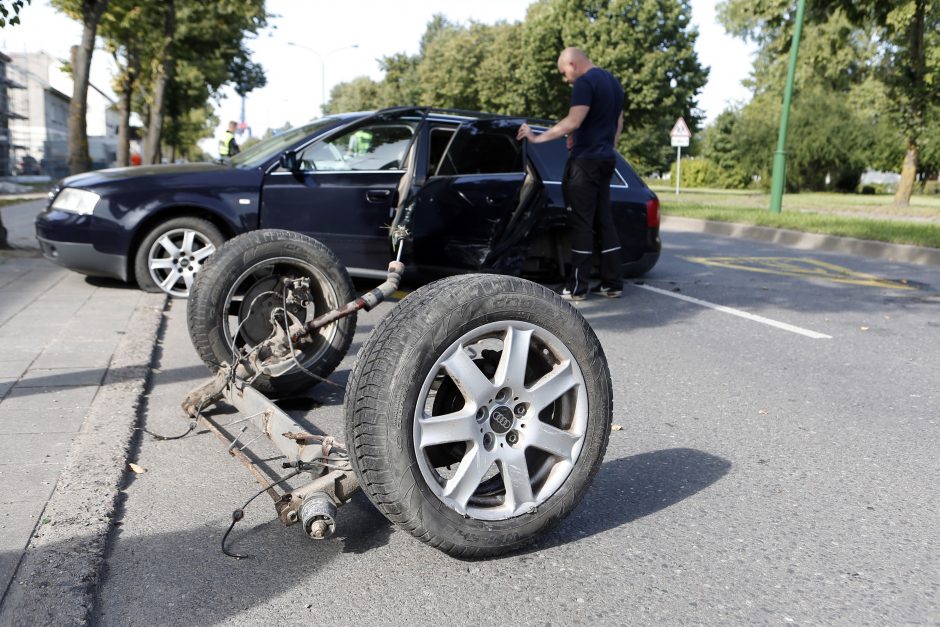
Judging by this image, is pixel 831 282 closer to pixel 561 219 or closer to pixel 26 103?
pixel 561 219

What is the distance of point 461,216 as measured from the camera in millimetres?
7258

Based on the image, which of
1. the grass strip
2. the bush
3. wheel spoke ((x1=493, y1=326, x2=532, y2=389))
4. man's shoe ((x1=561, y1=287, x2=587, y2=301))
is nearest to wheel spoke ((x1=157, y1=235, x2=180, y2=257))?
man's shoe ((x1=561, y1=287, x2=587, y2=301))

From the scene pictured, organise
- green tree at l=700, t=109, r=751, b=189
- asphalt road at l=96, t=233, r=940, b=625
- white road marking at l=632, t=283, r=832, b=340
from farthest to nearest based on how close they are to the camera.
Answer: green tree at l=700, t=109, r=751, b=189, white road marking at l=632, t=283, r=832, b=340, asphalt road at l=96, t=233, r=940, b=625

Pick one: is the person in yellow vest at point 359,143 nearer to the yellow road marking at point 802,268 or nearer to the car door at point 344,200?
the car door at point 344,200

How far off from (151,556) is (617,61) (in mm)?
40858

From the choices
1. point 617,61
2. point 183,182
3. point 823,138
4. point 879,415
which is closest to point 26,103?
point 617,61

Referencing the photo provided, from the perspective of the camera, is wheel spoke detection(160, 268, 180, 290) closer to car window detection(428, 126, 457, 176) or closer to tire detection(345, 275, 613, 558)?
car window detection(428, 126, 457, 176)

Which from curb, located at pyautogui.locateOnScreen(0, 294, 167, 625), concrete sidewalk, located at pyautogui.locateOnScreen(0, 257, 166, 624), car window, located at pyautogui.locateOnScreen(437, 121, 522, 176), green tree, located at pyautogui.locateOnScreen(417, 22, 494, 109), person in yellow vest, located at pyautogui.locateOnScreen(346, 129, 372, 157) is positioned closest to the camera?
curb, located at pyautogui.locateOnScreen(0, 294, 167, 625)

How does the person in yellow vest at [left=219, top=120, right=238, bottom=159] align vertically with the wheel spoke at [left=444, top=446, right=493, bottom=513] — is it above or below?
above

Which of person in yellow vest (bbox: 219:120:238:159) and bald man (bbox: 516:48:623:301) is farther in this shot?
person in yellow vest (bbox: 219:120:238:159)

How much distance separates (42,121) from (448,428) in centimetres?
8457

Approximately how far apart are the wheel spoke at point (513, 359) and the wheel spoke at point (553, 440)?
153mm

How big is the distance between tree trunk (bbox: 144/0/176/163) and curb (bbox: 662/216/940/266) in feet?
47.6

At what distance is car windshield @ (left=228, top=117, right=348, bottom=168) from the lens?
7.92 m
